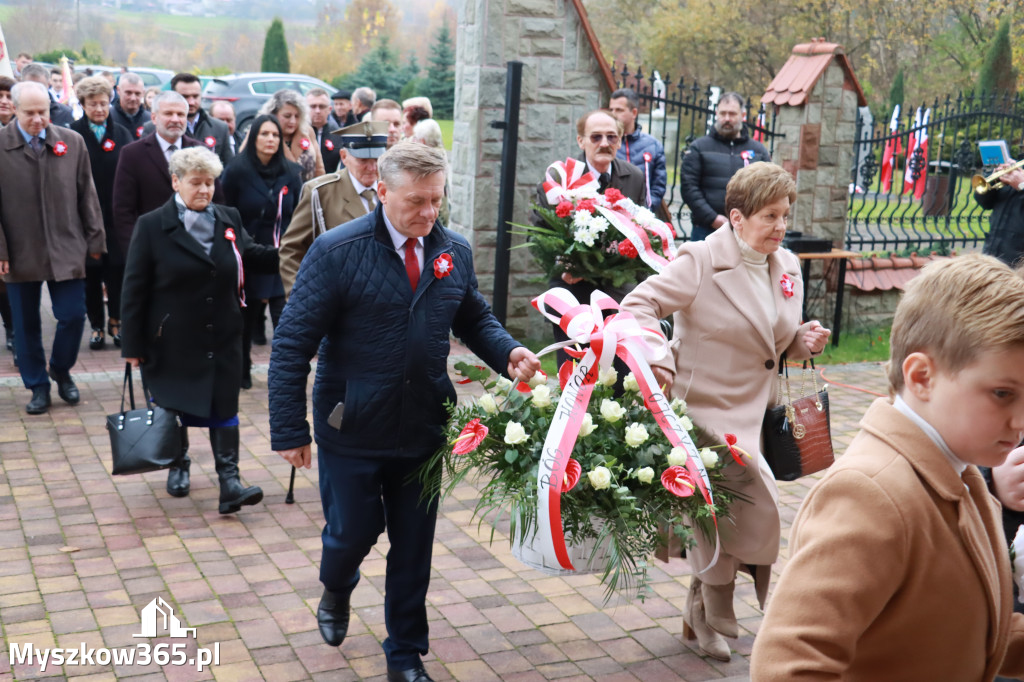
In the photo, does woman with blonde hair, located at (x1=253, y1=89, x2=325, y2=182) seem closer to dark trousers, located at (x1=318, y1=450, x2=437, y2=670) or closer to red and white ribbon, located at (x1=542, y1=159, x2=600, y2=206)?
red and white ribbon, located at (x1=542, y1=159, x2=600, y2=206)

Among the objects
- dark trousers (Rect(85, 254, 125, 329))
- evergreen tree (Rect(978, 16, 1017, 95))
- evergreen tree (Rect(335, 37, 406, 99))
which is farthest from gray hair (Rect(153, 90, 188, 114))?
evergreen tree (Rect(335, 37, 406, 99))

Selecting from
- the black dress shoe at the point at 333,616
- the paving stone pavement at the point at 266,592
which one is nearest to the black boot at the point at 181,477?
the paving stone pavement at the point at 266,592

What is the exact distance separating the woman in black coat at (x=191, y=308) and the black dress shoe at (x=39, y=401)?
6.77ft

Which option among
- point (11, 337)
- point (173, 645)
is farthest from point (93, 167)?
point (173, 645)

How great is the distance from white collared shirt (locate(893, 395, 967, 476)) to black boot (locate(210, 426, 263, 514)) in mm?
4779

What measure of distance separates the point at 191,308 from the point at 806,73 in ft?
23.9

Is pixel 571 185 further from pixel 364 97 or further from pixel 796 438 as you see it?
pixel 364 97

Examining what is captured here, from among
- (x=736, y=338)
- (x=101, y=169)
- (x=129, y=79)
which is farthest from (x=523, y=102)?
(x=736, y=338)

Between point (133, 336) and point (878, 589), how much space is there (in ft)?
16.6

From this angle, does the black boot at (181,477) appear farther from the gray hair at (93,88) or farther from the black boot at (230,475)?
the gray hair at (93,88)

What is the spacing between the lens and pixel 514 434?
4000mm

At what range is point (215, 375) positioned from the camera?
6277 millimetres

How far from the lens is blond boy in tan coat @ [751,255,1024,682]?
191cm

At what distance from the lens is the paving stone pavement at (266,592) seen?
14.9 feet
